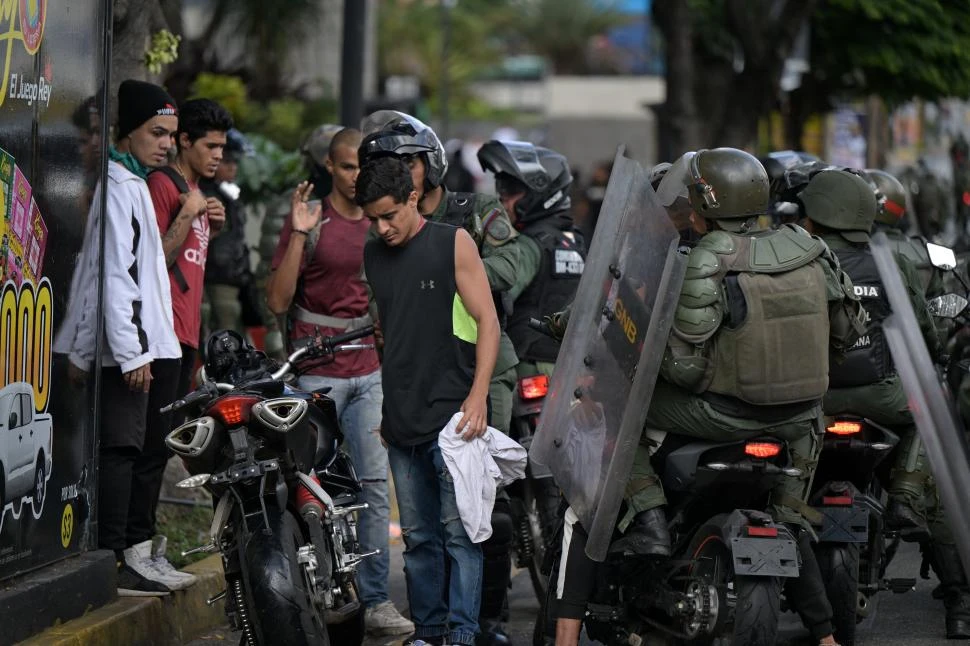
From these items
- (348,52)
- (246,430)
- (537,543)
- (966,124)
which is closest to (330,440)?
(246,430)

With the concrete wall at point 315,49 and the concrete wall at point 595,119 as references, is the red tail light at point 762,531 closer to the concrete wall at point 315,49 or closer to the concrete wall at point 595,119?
the concrete wall at point 315,49

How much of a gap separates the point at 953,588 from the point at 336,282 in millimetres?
2936

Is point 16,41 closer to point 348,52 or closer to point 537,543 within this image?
point 537,543

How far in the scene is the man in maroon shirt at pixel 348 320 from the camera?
7.01 m

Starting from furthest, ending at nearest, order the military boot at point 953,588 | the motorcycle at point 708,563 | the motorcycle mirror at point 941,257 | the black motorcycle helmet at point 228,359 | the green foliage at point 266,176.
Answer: the green foliage at point 266,176
the motorcycle mirror at point 941,257
the military boot at point 953,588
the black motorcycle helmet at point 228,359
the motorcycle at point 708,563

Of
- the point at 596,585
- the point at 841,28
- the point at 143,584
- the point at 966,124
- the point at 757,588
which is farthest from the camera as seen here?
the point at 966,124

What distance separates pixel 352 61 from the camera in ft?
36.7

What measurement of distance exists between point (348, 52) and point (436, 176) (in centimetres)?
467

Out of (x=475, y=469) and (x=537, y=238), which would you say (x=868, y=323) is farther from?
(x=475, y=469)

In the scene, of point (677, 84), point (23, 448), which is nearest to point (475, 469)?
point (23, 448)

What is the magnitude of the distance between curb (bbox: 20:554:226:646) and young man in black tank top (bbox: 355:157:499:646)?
107cm

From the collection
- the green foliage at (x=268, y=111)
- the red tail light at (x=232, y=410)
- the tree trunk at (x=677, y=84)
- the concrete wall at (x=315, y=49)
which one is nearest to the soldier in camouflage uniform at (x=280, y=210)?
the red tail light at (x=232, y=410)

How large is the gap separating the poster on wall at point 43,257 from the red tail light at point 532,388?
185 cm

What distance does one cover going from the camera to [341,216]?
7148 mm
